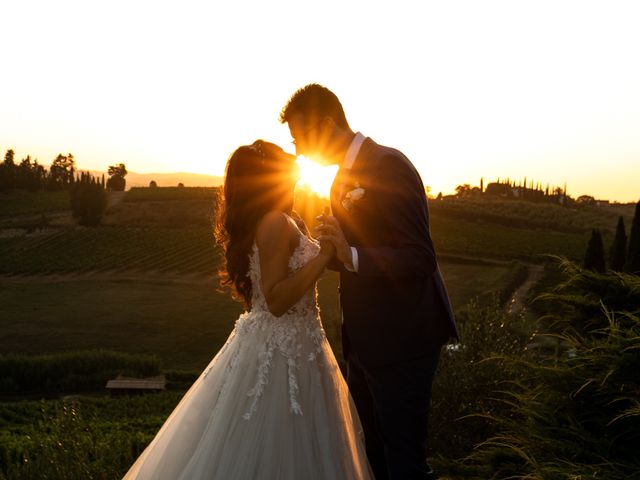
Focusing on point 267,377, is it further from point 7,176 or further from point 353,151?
point 7,176

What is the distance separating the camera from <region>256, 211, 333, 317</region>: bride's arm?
3754 millimetres

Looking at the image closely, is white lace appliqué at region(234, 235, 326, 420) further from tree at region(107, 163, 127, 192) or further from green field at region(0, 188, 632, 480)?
tree at region(107, 163, 127, 192)

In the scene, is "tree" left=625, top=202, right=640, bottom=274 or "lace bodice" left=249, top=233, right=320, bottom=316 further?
"tree" left=625, top=202, right=640, bottom=274

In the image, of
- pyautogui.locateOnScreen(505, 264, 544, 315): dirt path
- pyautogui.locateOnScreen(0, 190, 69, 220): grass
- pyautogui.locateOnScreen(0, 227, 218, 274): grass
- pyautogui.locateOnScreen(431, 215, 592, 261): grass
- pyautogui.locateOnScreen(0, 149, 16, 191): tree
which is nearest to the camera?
pyautogui.locateOnScreen(505, 264, 544, 315): dirt path

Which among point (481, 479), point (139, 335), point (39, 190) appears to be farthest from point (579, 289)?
point (39, 190)

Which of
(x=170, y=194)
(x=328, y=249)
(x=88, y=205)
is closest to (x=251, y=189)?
(x=328, y=249)

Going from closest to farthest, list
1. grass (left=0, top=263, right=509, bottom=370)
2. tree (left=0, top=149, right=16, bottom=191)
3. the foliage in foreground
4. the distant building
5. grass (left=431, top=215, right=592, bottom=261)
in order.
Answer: the foliage in foreground → the distant building → grass (left=0, top=263, right=509, bottom=370) → grass (left=431, top=215, right=592, bottom=261) → tree (left=0, top=149, right=16, bottom=191)

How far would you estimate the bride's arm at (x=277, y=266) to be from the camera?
375 cm

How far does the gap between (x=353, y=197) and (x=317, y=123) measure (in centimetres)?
47

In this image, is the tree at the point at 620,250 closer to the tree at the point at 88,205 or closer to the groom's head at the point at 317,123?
the groom's head at the point at 317,123

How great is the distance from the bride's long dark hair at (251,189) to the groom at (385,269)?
287 mm

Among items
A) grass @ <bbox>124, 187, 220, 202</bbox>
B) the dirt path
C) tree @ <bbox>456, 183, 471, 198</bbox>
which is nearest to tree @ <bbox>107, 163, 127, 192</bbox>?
grass @ <bbox>124, 187, 220, 202</bbox>

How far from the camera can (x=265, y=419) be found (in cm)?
381

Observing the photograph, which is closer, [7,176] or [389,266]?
[389,266]
